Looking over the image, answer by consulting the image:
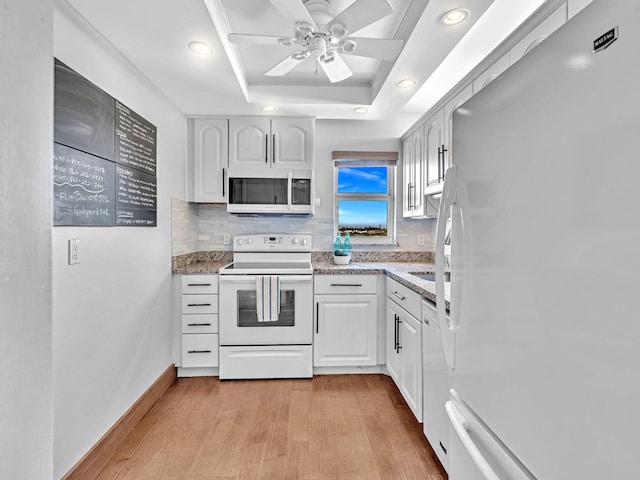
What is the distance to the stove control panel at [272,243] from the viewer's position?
3.25m

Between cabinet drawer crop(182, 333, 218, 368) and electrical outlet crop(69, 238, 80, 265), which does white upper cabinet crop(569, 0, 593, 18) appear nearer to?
electrical outlet crop(69, 238, 80, 265)

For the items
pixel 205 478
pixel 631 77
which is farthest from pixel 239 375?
pixel 631 77

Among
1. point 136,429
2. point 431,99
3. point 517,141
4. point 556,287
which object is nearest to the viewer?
point 556,287

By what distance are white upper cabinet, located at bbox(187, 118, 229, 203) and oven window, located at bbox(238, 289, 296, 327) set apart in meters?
0.97

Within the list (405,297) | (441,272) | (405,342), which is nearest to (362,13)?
(441,272)

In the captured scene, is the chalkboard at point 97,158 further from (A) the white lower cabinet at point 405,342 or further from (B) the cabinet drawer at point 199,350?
(A) the white lower cabinet at point 405,342

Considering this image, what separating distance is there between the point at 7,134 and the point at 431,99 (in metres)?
2.75

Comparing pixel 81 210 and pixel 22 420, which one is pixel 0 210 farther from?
pixel 81 210

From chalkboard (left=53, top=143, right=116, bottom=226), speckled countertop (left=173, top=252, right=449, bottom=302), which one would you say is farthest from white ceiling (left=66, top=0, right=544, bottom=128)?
speckled countertop (left=173, top=252, right=449, bottom=302)

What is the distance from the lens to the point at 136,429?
2080mm

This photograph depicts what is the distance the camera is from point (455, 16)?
159cm

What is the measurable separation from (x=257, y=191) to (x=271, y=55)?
3.52 ft

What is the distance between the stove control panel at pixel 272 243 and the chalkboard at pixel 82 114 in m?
1.52

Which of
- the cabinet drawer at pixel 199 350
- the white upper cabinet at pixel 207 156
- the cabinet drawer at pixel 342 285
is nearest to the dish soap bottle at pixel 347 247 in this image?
the cabinet drawer at pixel 342 285
